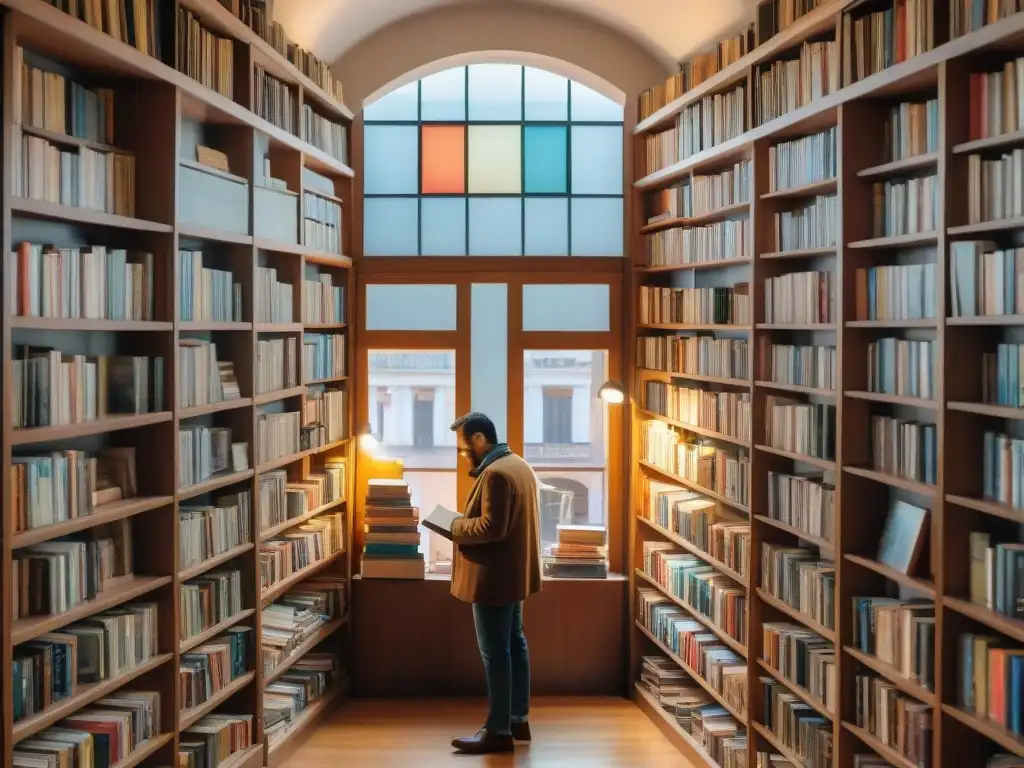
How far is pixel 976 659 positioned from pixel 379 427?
4.91 metres

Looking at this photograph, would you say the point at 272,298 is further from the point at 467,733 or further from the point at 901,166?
the point at 901,166

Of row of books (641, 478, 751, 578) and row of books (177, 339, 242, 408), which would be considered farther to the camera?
row of books (641, 478, 751, 578)

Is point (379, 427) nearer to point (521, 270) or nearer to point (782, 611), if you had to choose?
point (521, 270)

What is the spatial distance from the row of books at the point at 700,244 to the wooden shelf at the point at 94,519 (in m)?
3.08

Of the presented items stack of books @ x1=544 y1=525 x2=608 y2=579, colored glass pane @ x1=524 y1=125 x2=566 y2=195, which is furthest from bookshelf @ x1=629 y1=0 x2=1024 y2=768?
colored glass pane @ x1=524 y1=125 x2=566 y2=195

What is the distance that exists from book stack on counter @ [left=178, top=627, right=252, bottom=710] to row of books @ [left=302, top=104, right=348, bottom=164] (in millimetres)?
2842

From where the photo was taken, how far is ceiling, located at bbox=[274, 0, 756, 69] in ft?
22.1

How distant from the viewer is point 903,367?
4477 millimetres

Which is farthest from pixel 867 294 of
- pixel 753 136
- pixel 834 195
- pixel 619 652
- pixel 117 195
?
pixel 619 652

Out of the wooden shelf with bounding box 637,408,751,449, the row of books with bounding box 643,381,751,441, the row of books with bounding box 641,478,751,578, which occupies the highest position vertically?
the row of books with bounding box 643,381,751,441

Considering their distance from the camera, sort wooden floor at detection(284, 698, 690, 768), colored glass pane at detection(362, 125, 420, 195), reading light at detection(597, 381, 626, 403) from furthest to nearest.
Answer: colored glass pane at detection(362, 125, 420, 195), reading light at detection(597, 381, 626, 403), wooden floor at detection(284, 698, 690, 768)

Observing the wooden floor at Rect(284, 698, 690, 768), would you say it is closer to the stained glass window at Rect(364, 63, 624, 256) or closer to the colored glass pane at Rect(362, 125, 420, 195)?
the stained glass window at Rect(364, 63, 624, 256)

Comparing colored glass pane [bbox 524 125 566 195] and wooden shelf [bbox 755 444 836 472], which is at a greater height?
colored glass pane [bbox 524 125 566 195]

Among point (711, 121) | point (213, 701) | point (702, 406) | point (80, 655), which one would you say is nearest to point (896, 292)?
point (702, 406)
